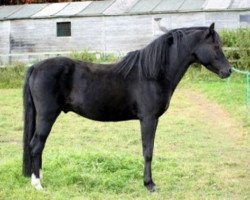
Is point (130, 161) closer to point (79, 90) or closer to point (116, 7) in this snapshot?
point (79, 90)

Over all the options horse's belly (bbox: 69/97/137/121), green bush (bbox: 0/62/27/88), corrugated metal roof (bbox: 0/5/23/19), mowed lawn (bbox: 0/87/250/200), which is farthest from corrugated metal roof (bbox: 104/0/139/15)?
horse's belly (bbox: 69/97/137/121)

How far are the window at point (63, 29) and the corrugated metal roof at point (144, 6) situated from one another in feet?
12.3

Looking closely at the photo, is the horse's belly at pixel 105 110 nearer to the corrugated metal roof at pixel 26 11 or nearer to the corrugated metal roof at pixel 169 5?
the corrugated metal roof at pixel 169 5

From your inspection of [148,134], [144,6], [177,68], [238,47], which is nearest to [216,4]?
[144,6]

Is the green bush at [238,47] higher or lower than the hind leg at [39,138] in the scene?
lower

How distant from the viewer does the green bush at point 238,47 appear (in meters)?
21.7

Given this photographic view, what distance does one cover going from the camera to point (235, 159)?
826 cm

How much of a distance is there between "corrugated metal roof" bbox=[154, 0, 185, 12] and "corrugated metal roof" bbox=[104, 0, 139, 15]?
1841mm

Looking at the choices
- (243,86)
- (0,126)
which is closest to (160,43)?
(0,126)

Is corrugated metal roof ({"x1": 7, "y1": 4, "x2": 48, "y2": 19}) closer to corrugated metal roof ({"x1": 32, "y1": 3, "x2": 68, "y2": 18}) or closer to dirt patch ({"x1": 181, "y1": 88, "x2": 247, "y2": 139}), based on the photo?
corrugated metal roof ({"x1": 32, "y1": 3, "x2": 68, "y2": 18})

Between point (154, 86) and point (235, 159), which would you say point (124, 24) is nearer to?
point (235, 159)

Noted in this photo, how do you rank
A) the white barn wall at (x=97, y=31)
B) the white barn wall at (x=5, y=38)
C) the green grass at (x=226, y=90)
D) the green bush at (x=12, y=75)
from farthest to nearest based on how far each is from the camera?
1. the white barn wall at (x=5, y=38)
2. the white barn wall at (x=97, y=31)
3. the green bush at (x=12, y=75)
4. the green grass at (x=226, y=90)

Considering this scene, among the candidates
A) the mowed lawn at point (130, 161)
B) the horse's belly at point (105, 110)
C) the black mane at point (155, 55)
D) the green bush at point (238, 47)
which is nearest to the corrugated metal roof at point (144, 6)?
the green bush at point (238, 47)

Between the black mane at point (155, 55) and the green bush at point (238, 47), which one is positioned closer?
the black mane at point (155, 55)
